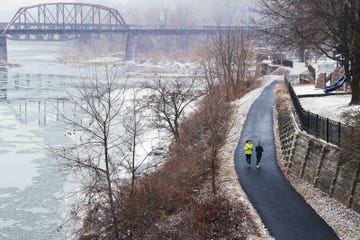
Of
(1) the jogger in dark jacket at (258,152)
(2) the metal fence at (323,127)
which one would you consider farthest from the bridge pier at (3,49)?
(2) the metal fence at (323,127)

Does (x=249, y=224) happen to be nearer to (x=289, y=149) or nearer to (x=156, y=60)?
(x=289, y=149)

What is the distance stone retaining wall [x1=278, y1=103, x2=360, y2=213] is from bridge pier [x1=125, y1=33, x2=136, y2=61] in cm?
10463

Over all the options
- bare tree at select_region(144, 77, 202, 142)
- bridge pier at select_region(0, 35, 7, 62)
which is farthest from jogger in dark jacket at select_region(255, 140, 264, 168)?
bridge pier at select_region(0, 35, 7, 62)

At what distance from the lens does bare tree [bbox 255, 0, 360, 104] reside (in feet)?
83.7

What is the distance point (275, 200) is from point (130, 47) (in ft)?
374

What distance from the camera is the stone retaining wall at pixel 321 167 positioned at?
707 inches

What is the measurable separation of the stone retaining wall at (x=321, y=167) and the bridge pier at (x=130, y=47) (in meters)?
105

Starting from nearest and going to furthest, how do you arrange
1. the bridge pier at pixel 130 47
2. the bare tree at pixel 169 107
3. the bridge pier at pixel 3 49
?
the bare tree at pixel 169 107, the bridge pier at pixel 3 49, the bridge pier at pixel 130 47

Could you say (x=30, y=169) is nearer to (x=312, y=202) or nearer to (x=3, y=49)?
(x=312, y=202)

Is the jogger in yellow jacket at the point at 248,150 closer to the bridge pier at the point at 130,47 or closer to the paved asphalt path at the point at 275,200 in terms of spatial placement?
the paved asphalt path at the point at 275,200

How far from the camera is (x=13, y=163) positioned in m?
32.0

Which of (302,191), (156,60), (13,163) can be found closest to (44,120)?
(13,163)

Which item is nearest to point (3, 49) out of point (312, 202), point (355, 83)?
point (355, 83)

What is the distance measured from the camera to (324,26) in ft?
90.3
